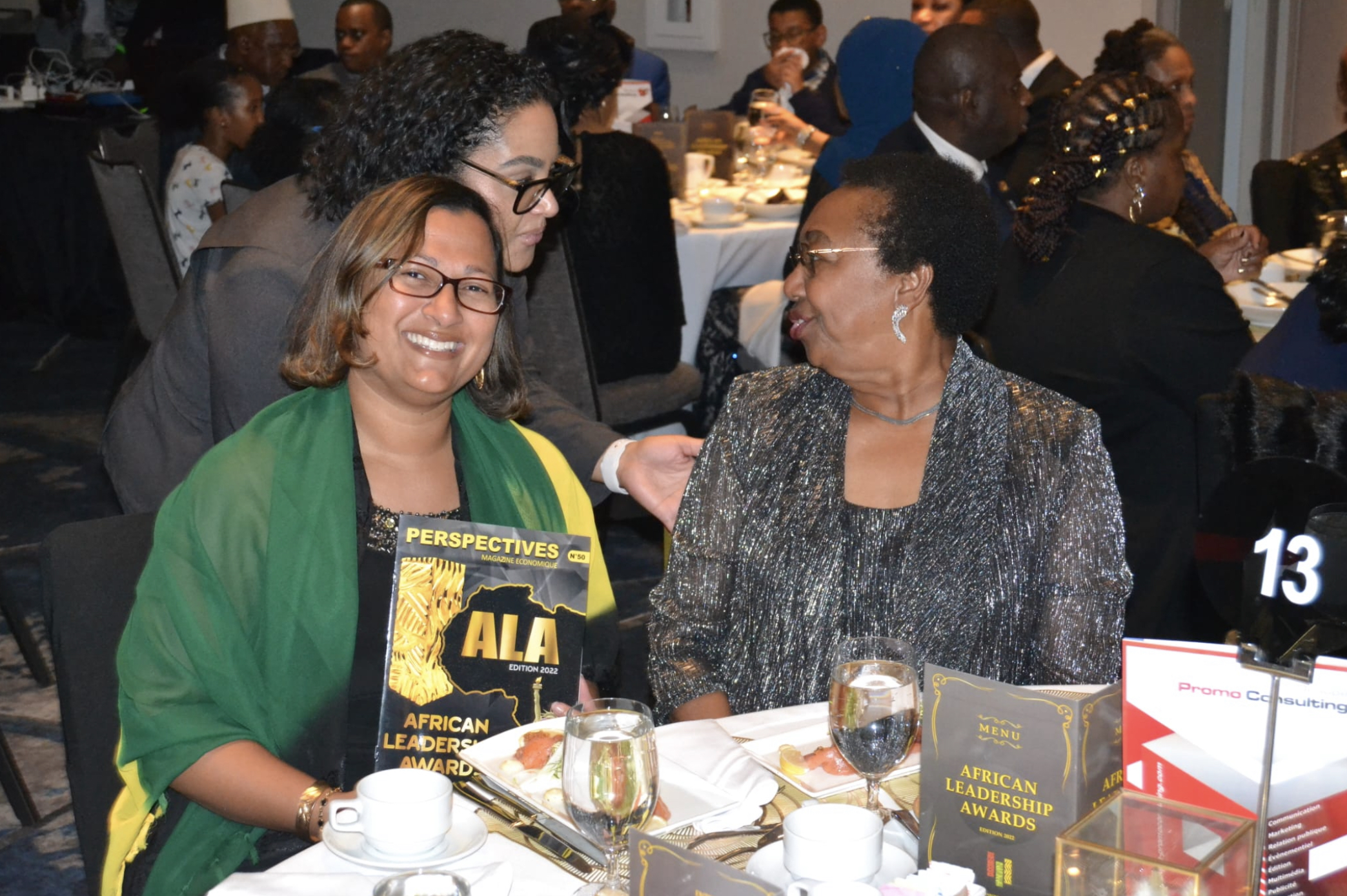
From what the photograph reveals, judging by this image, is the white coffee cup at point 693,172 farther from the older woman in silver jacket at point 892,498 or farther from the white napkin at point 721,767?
the white napkin at point 721,767

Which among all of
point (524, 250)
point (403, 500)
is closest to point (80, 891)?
point (403, 500)

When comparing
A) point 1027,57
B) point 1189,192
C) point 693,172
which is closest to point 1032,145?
point 1189,192

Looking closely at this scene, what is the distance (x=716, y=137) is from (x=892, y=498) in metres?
4.47

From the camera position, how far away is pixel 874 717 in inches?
52.6

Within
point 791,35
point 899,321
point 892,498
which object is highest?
point 791,35

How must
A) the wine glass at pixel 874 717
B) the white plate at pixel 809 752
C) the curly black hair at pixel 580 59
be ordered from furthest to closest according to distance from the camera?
the curly black hair at pixel 580 59 < the white plate at pixel 809 752 < the wine glass at pixel 874 717

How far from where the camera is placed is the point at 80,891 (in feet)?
9.46

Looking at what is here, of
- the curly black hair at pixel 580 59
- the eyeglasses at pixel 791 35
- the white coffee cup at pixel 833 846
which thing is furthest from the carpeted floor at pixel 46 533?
the eyeglasses at pixel 791 35

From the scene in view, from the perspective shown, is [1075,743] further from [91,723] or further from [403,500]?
[91,723]

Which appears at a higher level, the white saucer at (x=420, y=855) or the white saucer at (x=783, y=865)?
the white saucer at (x=783, y=865)

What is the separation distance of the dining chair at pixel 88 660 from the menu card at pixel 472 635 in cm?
45

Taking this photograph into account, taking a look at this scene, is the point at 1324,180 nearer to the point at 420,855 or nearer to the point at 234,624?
the point at 234,624

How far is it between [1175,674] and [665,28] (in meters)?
9.69

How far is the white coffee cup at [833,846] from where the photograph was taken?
110cm
